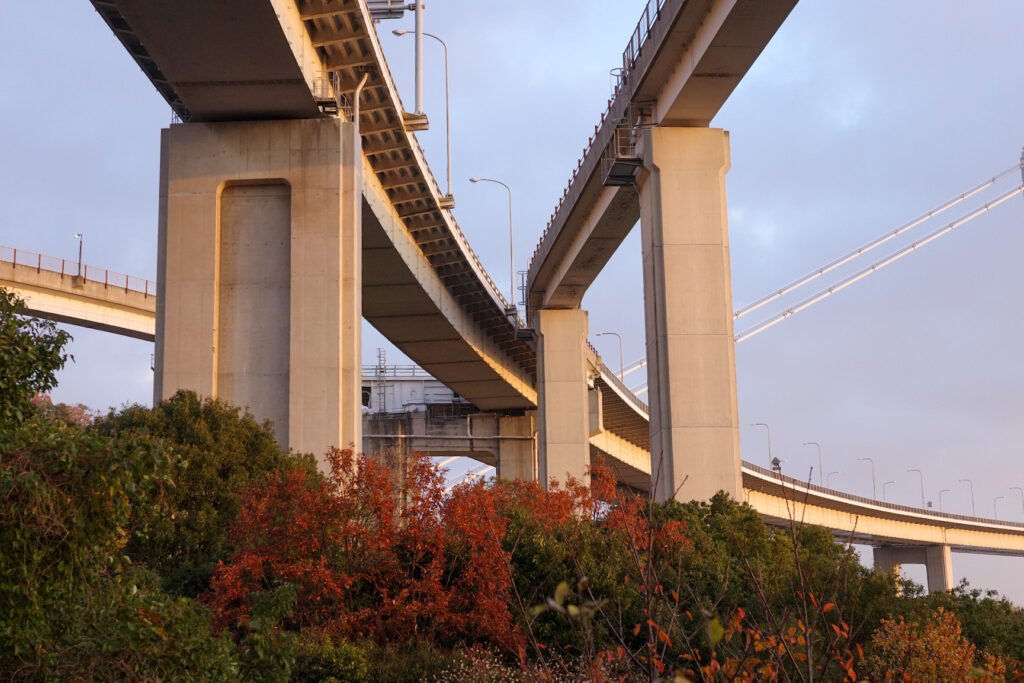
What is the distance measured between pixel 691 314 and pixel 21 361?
73.6ft

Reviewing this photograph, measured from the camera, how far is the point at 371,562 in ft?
75.5

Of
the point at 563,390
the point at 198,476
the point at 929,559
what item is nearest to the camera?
the point at 198,476

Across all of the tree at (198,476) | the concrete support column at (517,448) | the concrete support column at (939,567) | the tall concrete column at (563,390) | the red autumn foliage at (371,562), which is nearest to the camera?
the red autumn foliage at (371,562)

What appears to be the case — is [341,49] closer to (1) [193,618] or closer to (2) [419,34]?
(2) [419,34]

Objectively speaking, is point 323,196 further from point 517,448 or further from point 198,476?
point 517,448

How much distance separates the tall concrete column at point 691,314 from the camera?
32.1 meters

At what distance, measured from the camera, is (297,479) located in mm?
23500

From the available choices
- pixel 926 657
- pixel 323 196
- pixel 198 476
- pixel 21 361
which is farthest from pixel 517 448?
pixel 21 361

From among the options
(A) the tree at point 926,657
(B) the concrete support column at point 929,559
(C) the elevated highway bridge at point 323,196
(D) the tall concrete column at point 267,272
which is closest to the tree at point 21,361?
(A) the tree at point 926,657

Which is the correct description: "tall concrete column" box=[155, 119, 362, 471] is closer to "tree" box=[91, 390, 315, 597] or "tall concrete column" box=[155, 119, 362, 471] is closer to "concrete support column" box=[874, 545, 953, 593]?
"tree" box=[91, 390, 315, 597]

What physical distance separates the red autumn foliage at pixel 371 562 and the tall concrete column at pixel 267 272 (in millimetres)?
9246

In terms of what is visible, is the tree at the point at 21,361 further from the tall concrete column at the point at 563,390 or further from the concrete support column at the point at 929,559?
the concrete support column at the point at 929,559

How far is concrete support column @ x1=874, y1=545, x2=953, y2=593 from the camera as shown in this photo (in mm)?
109625

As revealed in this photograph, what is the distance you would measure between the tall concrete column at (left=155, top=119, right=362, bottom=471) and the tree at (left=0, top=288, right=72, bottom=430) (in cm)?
1984
